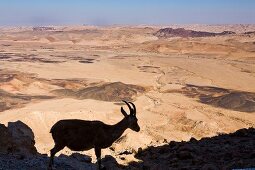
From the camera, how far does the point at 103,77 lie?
196 ft

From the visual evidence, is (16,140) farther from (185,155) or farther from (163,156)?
(185,155)

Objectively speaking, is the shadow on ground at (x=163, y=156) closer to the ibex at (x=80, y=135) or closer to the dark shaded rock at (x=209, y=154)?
the dark shaded rock at (x=209, y=154)

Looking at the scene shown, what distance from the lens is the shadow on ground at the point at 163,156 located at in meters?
10.1

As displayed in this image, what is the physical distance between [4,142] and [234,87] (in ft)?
150

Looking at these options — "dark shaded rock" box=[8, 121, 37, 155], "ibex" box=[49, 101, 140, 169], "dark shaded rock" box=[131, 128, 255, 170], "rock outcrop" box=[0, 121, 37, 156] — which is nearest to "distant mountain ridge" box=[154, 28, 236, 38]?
"dark shaded rock" box=[131, 128, 255, 170]

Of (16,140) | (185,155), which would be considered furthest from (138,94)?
(185,155)

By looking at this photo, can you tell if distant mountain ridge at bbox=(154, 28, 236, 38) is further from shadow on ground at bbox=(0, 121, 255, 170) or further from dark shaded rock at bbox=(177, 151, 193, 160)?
dark shaded rock at bbox=(177, 151, 193, 160)

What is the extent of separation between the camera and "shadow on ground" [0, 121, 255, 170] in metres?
10.1

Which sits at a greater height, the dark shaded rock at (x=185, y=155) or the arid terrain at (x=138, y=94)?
the dark shaded rock at (x=185, y=155)

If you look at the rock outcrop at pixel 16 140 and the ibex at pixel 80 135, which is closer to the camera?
the ibex at pixel 80 135

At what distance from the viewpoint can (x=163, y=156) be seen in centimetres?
1320

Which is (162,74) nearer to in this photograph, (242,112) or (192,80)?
(192,80)

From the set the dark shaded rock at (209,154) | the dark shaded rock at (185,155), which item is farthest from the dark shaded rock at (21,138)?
the dark shaded rock at (185,155)

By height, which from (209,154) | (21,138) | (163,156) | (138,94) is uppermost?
(21,138)
